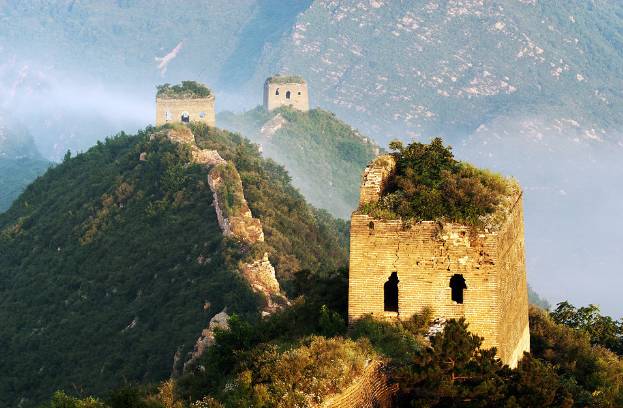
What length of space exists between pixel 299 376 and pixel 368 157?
462ft

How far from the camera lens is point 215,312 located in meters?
53.6

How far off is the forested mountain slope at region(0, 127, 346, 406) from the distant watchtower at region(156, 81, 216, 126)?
10.6 meters

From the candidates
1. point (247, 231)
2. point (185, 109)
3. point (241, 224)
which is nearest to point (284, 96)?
point (185, 109)

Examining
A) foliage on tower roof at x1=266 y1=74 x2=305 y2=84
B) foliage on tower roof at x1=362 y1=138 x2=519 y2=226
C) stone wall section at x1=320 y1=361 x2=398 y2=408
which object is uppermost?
foliage on tower roof at x1=266 y1=74 x2=305 y2=84

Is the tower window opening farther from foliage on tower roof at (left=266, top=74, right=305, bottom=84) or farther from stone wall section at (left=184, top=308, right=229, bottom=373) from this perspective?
foliage on tower roof at (left=266, top=74, right=305, bottom=84)

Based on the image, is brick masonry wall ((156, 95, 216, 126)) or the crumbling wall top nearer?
the crumbling wall top

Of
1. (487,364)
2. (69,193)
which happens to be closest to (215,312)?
(487,364)

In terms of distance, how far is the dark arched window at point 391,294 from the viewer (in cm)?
2726

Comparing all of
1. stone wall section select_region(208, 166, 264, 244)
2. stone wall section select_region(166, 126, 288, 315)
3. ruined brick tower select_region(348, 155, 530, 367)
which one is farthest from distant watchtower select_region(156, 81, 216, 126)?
ruined brick tower select_region(348, 155, 530, 367)

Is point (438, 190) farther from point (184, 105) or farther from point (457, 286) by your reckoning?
point (184, 105)

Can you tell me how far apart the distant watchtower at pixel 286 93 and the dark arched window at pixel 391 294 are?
134 m

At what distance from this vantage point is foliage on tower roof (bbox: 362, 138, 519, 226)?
89.8 ft

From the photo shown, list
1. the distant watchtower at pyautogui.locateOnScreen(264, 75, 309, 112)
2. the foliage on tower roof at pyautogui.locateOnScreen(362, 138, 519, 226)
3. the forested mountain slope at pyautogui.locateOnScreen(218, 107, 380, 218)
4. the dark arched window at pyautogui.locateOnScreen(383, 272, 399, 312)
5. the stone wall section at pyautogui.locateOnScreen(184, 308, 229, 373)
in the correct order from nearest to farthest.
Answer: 1. the dark arched window at pyautogui.locateOnScreen(383, 272, 399, 312)
2. the foliage on tower roof at pyautogui.locateOnScreen(362, 138, 519, 226)
3. the stone wall section at pyautogui.locateOnScreen(184, 308, 229, 373)
4. the forested mountain slope at pyautogui.locateOnScreen(218, 107, 380, 218)
5. the distant watchtower at pyautogui.locateOnScreen(264, 75, 309, 112)

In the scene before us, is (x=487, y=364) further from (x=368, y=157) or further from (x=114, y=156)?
(x=368, y=157)
